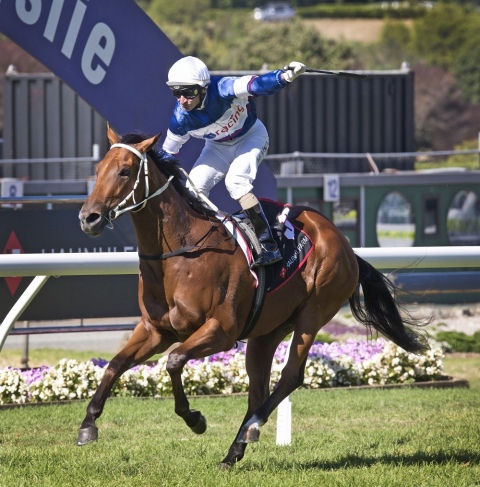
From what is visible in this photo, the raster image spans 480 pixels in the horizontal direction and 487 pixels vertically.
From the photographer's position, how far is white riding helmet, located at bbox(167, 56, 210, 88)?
5.42 m

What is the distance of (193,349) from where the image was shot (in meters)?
5.07

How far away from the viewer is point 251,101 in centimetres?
594

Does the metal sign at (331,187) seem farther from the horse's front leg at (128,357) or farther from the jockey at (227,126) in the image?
the horse's front leg at (128,357)

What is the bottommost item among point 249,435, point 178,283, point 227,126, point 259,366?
point 249,435

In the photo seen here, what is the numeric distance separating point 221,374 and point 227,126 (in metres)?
2.61

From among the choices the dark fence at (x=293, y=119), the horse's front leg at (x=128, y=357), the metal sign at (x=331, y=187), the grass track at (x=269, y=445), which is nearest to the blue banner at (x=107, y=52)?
the grass track at (x=269, y=445)

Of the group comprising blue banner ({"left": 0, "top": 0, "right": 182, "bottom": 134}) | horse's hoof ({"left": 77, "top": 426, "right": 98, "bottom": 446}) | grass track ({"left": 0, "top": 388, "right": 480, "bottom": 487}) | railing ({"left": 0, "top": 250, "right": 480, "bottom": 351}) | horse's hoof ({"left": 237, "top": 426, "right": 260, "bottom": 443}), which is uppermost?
blue banner ({"left": 0, "top": 0, "right": 182, "bottom": 134})

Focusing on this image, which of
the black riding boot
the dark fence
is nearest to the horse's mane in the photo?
the black riding boot

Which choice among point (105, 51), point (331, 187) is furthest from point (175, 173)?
point (331, 187)

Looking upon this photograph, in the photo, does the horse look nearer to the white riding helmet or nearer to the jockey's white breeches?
the jockey's white breeches

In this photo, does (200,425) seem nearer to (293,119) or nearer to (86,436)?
(86,436)

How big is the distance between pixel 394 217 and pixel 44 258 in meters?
12.7

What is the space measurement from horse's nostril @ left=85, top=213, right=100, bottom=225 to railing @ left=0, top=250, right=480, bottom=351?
0.72 m

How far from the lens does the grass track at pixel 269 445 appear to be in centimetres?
502
